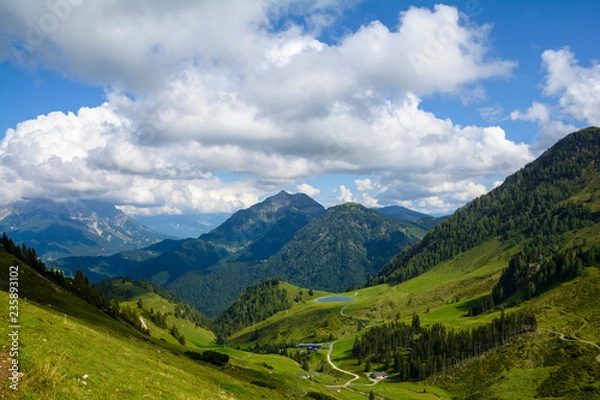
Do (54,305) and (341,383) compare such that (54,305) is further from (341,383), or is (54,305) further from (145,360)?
(341,383)

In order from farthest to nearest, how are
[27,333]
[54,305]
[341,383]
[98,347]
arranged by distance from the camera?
[341,383], [54,305], [98,347], [27,333]

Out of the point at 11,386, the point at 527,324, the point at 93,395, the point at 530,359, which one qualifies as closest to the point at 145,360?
the point at 93,395

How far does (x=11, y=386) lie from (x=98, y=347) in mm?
17437

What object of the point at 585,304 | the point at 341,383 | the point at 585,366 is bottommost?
the point at 341,383

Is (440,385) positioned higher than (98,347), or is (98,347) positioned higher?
(98,347)

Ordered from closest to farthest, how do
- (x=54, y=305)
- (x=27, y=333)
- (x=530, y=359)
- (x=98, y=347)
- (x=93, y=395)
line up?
(x=93, y=395), (x=27, y=333), (x=98, y=347), (x=54, y=305), (x=530, y=359)

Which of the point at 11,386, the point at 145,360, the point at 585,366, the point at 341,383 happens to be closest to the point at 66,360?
the point at 11,386

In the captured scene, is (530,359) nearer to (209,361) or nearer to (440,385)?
(440,385)

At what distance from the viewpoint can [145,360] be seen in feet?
138

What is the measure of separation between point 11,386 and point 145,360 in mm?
23391

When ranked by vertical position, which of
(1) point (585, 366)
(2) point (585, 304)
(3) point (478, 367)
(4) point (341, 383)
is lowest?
(4) point (341, 383)

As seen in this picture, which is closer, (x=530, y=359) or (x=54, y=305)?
(x=54, y=305)

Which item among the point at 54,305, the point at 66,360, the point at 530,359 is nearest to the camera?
the point at 66,360

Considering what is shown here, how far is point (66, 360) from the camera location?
2739cm
